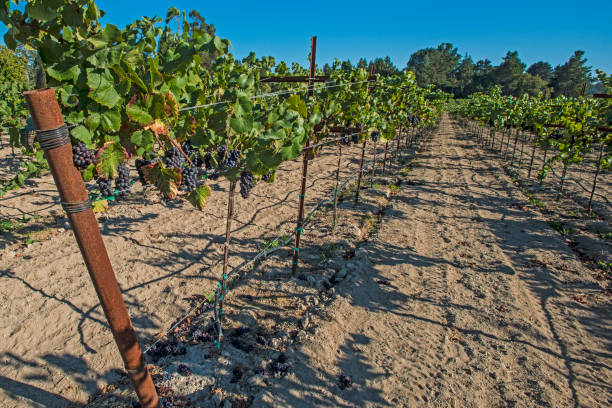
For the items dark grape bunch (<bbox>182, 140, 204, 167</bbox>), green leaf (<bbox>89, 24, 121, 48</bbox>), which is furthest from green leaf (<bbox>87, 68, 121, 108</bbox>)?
dark grape bunch (<bbox>182, 140, 204, 167</bbox>)

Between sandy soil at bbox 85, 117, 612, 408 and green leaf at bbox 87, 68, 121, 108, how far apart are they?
2799mm

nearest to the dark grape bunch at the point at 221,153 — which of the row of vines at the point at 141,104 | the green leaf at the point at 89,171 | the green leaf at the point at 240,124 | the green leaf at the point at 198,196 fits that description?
the row of vines at the point at 141,104

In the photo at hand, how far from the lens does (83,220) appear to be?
188 cm

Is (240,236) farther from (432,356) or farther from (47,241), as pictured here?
(432,356)

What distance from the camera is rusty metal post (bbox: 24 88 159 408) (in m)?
1.65

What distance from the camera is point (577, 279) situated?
5.65 meters

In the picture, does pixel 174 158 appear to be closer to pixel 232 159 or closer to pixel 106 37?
pixel 232 159

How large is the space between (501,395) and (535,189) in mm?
9893

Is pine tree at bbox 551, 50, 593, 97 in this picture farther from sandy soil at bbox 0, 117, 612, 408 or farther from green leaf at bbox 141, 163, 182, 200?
green leaf at bbox 141, 163, 182, 200

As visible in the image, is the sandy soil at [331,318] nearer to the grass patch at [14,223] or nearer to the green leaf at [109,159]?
the grass patch at [14,223]

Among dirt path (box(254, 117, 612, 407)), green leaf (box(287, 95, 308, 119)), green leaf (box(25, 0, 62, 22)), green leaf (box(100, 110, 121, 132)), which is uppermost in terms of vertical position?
green leaf (box(25, 0, 62, 22))

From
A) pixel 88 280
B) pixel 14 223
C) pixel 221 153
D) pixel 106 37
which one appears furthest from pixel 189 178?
pixel 14 223

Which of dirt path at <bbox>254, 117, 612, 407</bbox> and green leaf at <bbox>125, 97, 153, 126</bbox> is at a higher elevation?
green leaf at <bbox>125, 97, 153, 126</bbox>

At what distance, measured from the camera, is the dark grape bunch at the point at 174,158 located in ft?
8.72
